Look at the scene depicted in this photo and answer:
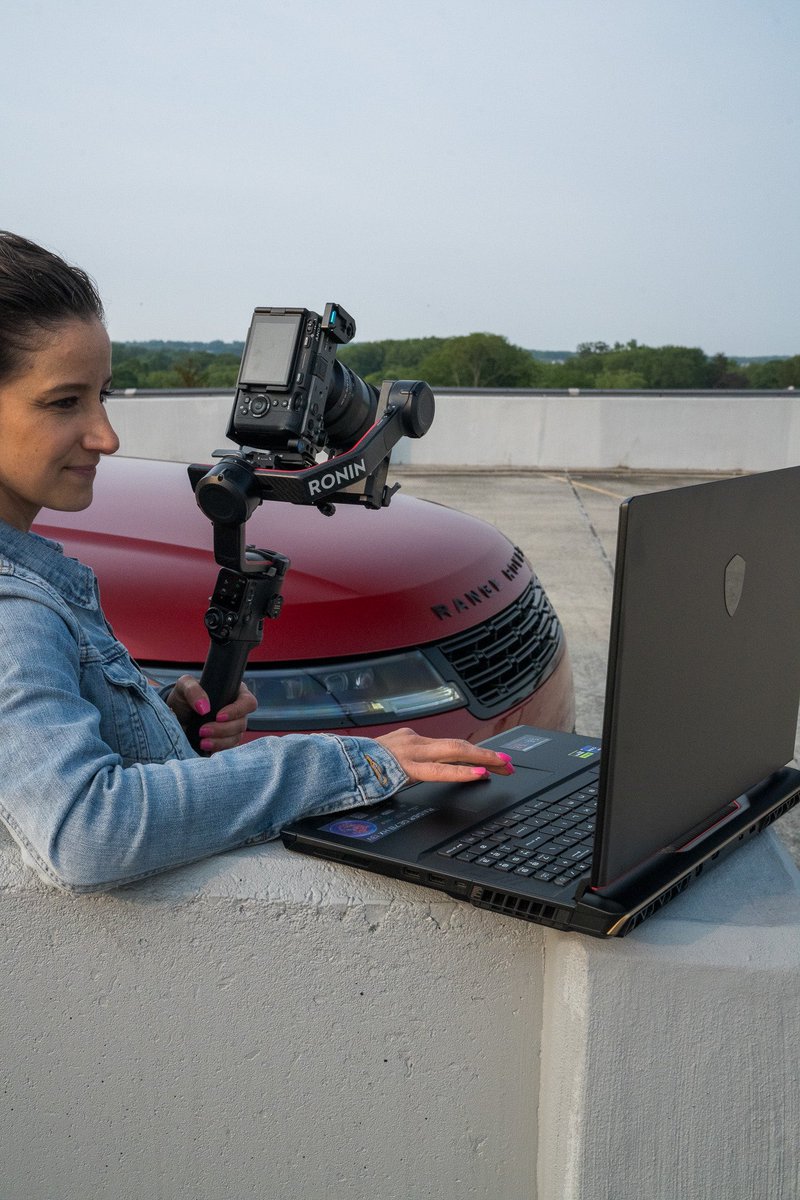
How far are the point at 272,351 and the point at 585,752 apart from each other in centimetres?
83

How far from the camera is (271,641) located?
8.58 feet

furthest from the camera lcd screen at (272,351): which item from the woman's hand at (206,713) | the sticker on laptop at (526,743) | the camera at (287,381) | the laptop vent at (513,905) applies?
the laptop vent at (513,905)

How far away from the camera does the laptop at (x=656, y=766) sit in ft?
3.81

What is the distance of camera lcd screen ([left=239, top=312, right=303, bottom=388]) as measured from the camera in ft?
5.99

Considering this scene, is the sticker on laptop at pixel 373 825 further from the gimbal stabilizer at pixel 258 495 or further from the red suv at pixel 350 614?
the red suv at pixel 350 614

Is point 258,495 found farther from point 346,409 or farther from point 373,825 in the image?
point 373,825

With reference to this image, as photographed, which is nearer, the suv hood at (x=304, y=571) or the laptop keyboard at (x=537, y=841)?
the laptop keyboard at (x=537, y=841)

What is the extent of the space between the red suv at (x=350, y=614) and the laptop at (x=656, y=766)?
98 cm

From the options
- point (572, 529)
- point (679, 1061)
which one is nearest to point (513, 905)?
point (679, 1061)

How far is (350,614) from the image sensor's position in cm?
270

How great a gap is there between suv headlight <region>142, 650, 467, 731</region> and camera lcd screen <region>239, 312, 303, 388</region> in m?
0.87

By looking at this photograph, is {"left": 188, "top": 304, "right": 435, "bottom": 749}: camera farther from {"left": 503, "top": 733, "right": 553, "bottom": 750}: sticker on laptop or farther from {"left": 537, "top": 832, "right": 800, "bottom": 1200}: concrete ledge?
{"left": 537, "top": 832, "right": 800, "bottom": 1200}: concrete ledge

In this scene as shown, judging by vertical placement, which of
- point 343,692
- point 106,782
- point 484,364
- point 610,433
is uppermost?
point 484,364

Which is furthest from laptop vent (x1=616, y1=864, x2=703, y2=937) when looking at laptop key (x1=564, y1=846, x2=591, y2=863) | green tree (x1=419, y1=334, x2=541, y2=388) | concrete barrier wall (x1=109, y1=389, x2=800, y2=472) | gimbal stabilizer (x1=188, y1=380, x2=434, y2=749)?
green tree (x1=419, y1=334, x2=541, y2=388)
